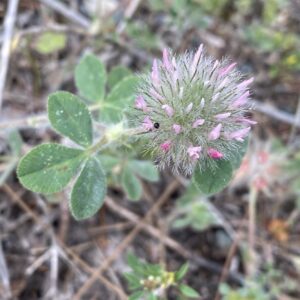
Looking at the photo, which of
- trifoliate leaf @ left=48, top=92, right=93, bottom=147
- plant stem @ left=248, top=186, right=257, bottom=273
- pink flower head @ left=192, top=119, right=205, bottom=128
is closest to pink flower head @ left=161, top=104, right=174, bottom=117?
pink flower head @ left=192, top=119, right=205, bottom=128

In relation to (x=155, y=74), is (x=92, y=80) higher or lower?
lower

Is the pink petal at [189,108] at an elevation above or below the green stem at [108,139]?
above

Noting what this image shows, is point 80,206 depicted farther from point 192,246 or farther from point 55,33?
point 55,33

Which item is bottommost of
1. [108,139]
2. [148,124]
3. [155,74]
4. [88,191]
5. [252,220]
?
[252,220]

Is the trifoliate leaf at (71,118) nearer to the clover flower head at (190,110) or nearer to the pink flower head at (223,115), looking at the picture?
the clover flower head at (190,110)

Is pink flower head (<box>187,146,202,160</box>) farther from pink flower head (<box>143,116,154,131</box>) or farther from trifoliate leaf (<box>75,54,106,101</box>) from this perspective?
trifoliate leaf (<box>75,54,106,101</box>)

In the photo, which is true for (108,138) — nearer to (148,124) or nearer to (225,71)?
(148,124)

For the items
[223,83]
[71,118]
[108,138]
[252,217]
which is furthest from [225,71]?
[252,217]

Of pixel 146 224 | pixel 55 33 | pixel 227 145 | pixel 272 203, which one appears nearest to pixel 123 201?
Answer: pixel 146 224

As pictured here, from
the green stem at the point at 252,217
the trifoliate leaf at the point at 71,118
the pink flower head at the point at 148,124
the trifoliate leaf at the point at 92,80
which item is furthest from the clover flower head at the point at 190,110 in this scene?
the green stem at the point at 252,217
